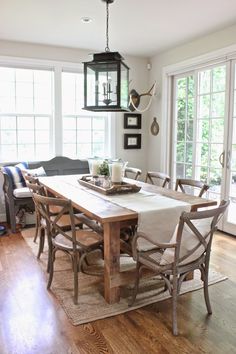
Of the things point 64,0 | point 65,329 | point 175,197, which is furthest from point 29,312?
point 64,0

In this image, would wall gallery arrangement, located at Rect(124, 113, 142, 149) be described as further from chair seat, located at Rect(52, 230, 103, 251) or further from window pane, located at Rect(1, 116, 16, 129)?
chair seat, located at Rect(52, 230, 103, 251)

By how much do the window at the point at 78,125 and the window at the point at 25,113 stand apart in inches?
9.9

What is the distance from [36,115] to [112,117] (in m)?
1.24

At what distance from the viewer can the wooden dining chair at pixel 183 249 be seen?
207 cm

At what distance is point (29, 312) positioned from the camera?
A: 2.40 metres

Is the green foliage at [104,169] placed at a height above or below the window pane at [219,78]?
below

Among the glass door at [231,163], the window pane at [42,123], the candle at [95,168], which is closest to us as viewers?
the candle at [95,168]

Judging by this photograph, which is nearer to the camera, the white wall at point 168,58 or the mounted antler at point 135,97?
the white wall at point 168,58

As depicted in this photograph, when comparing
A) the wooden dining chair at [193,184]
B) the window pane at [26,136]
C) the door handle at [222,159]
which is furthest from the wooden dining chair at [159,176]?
the window pane at [26,136]

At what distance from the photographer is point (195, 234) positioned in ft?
6.95

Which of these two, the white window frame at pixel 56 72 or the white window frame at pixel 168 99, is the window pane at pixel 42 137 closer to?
the white window frame at pixel 56 72

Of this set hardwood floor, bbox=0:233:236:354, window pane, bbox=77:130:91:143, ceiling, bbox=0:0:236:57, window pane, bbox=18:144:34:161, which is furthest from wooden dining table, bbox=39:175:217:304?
window pane, bbox=77:130:91:143

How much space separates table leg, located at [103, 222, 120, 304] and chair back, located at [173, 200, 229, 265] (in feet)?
1.56

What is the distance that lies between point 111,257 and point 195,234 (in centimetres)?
67
